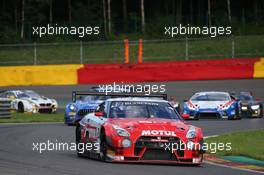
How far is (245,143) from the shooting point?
66.7ft

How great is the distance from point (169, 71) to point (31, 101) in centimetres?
573

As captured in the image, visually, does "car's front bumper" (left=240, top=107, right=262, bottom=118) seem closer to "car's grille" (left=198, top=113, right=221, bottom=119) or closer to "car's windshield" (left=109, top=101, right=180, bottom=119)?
"car's grille" (left=198, top=113, right=221, bottom=119)

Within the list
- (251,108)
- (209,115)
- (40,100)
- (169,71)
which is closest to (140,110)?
(209,115)

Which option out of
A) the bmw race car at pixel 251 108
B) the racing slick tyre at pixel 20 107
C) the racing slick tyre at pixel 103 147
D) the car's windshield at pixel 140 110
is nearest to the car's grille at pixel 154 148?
the racing slick tyre at pixel 103 147

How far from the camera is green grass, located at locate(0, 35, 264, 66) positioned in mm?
40062

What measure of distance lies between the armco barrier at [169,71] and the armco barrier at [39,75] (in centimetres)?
46

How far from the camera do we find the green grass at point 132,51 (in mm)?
40062

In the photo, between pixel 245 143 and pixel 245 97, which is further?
pixel 245 97

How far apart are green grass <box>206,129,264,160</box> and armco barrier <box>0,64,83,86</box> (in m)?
15.8

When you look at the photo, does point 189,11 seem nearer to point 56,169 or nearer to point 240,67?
point 240,67

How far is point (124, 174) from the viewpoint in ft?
44.3

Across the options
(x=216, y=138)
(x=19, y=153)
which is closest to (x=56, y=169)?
(x=19, y=153)

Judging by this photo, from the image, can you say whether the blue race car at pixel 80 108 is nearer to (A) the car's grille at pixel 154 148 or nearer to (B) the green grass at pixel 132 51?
(B) the green grass at pixel 132 51

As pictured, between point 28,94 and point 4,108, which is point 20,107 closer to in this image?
point 28,94
